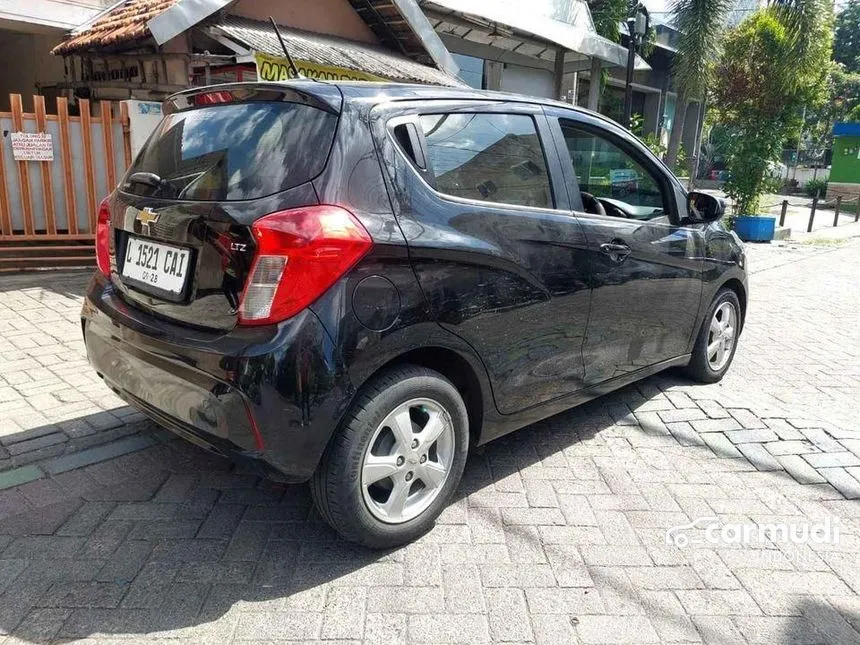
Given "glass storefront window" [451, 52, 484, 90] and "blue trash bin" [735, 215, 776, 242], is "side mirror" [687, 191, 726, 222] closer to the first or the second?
"glass storefront window" [451, 52, 484, 90]

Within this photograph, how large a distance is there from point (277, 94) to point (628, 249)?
2.01m

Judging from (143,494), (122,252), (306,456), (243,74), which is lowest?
(143,494)

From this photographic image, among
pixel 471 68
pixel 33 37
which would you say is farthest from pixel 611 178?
pixel 471 68

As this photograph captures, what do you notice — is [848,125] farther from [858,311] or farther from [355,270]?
[355,270]

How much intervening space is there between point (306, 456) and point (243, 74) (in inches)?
265

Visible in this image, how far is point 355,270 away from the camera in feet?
7.95

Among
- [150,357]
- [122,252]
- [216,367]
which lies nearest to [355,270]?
[216,367]

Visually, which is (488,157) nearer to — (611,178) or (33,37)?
(611,178)

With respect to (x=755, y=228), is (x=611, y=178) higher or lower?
higher

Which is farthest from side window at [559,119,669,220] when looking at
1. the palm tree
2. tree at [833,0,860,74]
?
tree at [833,0,860,74]

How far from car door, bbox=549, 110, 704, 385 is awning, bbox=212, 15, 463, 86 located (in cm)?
409

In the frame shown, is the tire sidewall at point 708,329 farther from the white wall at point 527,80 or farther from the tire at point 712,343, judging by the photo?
the white wall at point 527,80

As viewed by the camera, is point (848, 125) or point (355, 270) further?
point (848, 125)

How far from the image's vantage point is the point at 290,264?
2.31 meters
